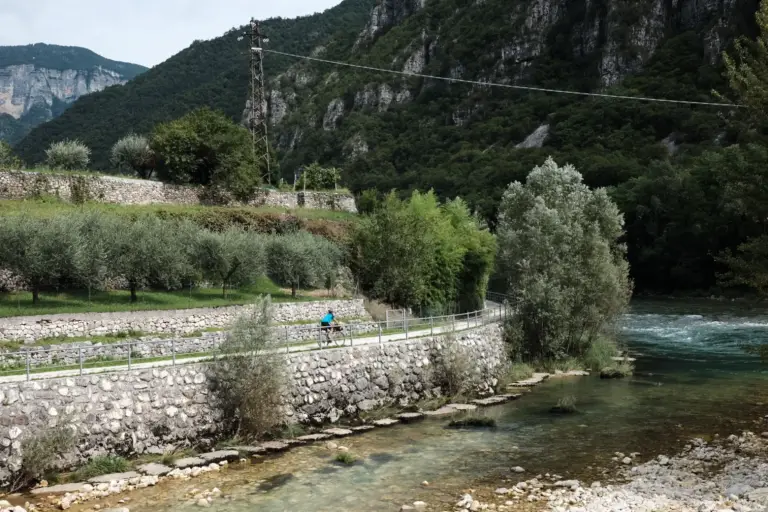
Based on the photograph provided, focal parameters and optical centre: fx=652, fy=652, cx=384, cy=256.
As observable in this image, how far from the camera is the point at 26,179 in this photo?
4466 centimetres

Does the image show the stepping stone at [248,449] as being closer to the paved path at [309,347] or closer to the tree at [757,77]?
the paved path at [309,347]

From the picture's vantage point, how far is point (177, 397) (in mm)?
23016

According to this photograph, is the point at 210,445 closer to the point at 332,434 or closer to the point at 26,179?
the point at 332,434

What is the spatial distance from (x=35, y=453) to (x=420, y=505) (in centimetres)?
1134

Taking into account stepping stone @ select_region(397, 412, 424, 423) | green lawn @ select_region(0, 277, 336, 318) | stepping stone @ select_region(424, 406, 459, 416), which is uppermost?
green lawn @ select_region(0, 277, 336, 318)

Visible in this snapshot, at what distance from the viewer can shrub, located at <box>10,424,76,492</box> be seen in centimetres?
1905

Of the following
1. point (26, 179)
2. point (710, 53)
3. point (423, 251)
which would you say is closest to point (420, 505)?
point (423, 251)

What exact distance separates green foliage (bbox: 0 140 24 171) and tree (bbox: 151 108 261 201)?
10.6 m

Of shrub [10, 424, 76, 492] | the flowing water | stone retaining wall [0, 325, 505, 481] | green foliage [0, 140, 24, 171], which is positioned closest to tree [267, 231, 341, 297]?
stone retaining wall [0, 325, 505, 481]

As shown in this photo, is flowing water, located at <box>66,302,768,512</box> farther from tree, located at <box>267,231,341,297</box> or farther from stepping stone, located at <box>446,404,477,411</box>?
tree, located at <box>267,231,341,297</box>

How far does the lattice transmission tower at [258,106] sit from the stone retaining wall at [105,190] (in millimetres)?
4816

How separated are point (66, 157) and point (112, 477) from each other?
127ft

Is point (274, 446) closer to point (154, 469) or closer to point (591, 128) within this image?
point (154, 469)

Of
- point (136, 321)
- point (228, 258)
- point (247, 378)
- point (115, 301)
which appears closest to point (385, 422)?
point (247, 378)
